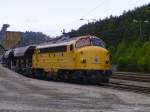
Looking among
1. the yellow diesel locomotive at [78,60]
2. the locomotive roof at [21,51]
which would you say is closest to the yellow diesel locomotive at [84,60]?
the yellow diesel locomotive at [78,60]

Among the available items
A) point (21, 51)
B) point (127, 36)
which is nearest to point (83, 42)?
point (21, 51)

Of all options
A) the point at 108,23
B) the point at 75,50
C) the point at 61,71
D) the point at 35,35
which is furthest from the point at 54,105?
the point at 35,35

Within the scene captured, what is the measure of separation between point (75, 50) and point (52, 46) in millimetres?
5656

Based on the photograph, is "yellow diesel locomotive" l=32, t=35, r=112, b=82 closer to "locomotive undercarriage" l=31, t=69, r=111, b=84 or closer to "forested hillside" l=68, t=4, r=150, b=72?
"locomotive undercarriage" l=31, t=69, r=111, b=84

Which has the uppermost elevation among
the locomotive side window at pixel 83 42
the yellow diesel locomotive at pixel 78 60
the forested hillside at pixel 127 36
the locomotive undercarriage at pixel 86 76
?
the forested hillside at pixel 127 36

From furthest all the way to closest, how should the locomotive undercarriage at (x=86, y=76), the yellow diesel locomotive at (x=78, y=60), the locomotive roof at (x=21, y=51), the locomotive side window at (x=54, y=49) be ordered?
the locomotive roof at (x=21, y=51), the locomotive side window at (x=54, y=49), the yellow diesel locomotive at (x=78, y=60), the locomotive undercarriage at (x=86, y=76)

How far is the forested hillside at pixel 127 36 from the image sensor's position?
69.0 metres

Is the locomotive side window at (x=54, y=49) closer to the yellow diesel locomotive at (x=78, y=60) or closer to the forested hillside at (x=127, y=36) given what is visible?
the yellow diesel locomotive at (x=78, y=60)

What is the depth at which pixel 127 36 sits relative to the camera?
9262 cm

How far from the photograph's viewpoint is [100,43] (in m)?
34.7

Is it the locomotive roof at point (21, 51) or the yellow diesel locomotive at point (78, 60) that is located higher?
the locomotive roof at point (21, 51)

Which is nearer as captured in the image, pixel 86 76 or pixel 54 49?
pixel 86 76

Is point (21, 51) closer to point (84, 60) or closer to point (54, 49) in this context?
point (54, 49)

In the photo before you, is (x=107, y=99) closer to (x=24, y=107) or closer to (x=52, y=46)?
(x=24, y=107)
